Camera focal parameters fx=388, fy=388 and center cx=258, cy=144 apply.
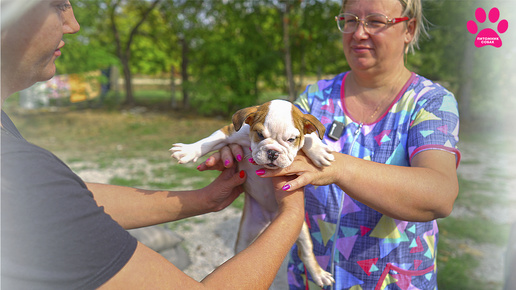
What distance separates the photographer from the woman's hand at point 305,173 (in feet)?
5.27

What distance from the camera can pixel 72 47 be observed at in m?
12.9

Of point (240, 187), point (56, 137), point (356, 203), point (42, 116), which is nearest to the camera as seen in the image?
point (356, 203)

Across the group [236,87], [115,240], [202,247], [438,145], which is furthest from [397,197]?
[236,87]

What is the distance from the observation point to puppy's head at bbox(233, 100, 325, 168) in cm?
171

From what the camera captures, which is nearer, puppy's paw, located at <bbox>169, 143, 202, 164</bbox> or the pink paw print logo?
puppy's paw, located at <bbox>169, 143, 202, 164</bbox>

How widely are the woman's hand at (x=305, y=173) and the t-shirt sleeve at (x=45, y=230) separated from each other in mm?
799

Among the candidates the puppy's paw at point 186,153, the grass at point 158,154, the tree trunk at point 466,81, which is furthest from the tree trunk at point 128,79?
the puppy's paw at point 186,153

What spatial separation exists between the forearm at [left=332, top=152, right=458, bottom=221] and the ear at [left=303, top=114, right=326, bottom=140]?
0.19m

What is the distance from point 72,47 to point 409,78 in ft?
43.5

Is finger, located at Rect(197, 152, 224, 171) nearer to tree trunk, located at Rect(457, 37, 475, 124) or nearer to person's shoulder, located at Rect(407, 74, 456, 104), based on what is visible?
person's shoulder, located at Rect(407, 74, 456, 104)

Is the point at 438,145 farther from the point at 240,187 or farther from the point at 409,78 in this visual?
the point at 240,187

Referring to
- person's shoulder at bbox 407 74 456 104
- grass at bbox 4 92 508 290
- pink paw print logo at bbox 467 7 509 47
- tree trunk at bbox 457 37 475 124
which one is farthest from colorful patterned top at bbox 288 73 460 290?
tree trunk at bbox 457 37 475 124

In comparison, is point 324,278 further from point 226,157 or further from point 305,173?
point 226,157

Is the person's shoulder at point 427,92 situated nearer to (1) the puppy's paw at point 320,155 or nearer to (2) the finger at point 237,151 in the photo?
(1) the puppy's paw at point 320,155
